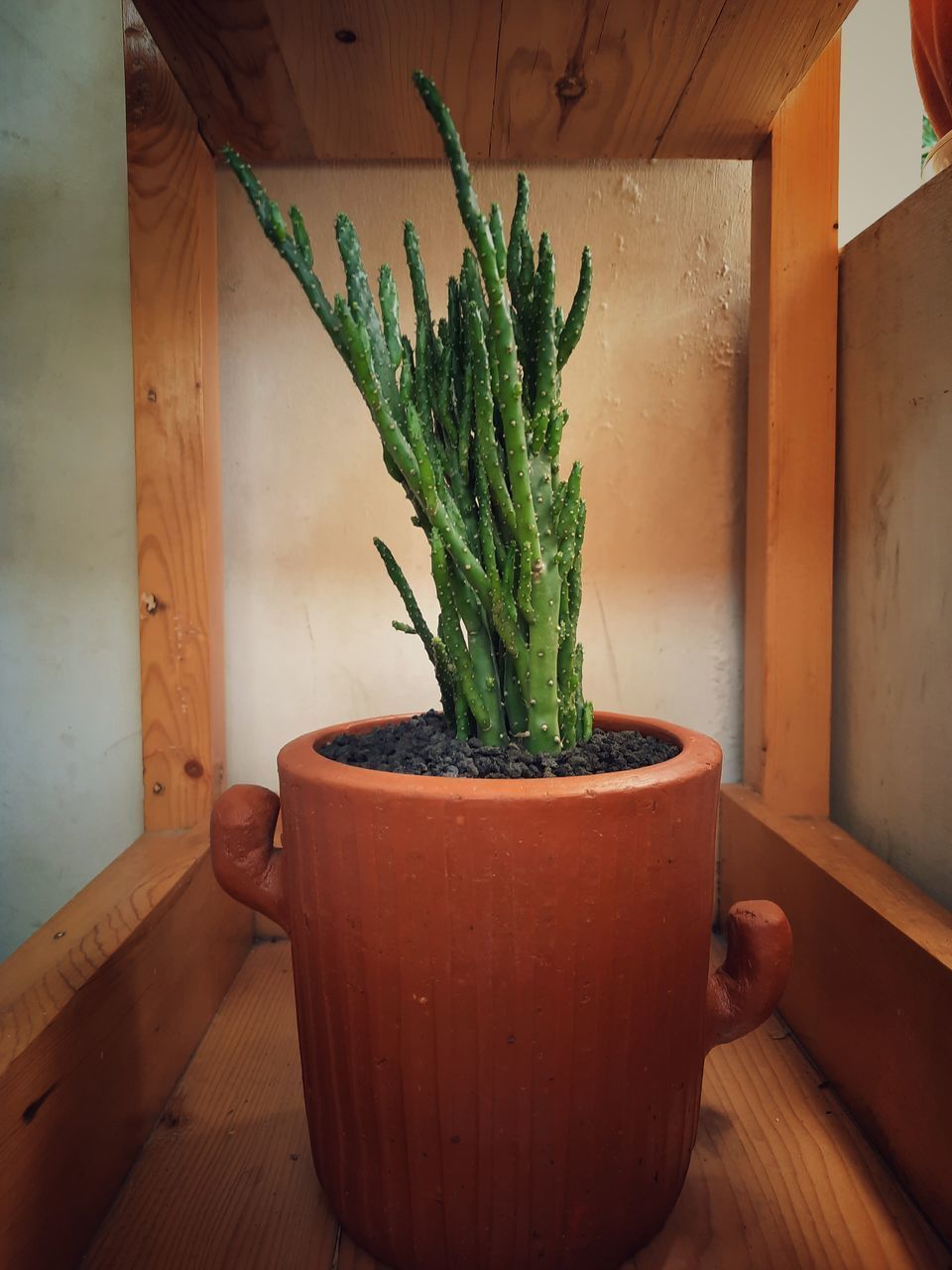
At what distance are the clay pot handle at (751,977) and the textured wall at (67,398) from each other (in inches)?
25.1

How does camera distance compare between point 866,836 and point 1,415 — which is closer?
point 866,836

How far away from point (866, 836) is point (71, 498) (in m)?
0.92

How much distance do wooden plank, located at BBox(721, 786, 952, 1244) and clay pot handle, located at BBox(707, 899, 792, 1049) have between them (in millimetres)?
100

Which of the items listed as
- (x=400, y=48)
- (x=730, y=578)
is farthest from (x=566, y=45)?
(x=730, y=578)

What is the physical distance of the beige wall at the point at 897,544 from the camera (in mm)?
574

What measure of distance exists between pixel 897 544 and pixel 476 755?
0.45 meters

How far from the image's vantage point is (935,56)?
0.63 metres

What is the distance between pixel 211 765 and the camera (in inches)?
29.7

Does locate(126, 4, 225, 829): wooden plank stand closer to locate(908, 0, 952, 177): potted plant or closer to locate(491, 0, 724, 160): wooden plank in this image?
locate(491, 0, 724, 160): wooden plank

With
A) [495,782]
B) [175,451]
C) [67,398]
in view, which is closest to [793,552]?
[495,782]

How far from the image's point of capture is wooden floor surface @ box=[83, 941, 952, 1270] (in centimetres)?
44

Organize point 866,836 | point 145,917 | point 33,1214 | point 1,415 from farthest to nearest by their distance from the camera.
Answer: point 1,415, point 866,836, point 145,917, point 33,1214

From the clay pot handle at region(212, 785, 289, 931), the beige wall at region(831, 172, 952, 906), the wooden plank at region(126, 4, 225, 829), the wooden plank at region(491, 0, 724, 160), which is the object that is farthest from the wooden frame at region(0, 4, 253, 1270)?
the beige wall at region(831, 172, 952, 906)

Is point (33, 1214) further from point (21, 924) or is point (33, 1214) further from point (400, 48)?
point (400, 48)
